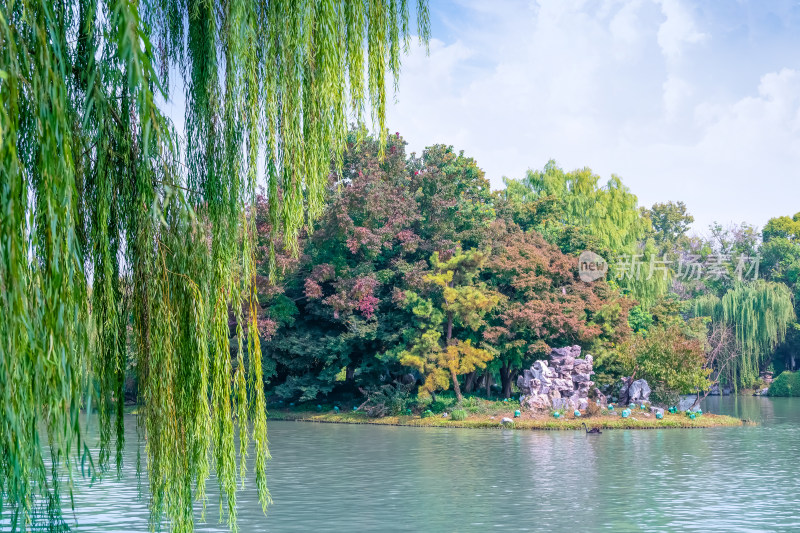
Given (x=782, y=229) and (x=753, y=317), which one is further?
(x=782, y=229)

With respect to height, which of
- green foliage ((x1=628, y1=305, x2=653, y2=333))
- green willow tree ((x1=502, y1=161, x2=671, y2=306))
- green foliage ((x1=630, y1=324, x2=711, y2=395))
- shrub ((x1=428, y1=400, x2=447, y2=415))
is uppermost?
green willow tree ((x1=502, y1=161, x2=671, y2=306))

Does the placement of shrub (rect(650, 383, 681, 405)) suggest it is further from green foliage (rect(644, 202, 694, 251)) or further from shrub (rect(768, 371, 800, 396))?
green foliage (rect(644, 202, 694, 251))

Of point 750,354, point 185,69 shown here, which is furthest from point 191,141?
point 750,354

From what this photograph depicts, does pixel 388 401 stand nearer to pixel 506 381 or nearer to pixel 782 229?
pixel 506 381

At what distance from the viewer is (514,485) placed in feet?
43.2

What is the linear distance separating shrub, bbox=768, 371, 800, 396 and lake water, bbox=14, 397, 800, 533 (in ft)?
56.8

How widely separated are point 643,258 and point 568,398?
34.5ft

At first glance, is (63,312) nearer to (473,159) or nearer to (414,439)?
(414,439)

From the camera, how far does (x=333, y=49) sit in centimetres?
427

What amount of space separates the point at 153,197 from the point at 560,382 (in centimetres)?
2162

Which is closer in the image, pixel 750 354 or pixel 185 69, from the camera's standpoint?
pixel 185 69

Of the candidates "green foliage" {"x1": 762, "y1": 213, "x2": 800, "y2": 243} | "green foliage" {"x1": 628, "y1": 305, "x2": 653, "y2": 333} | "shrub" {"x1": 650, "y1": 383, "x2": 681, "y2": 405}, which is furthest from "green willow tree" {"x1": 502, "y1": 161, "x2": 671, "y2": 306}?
"green foliage" {"x1": 762, "y1": 213, "x2": 800, "y2": 243}

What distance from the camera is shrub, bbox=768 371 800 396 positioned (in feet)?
120

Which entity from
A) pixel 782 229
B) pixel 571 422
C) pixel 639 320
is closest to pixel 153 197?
pixel 571 422
